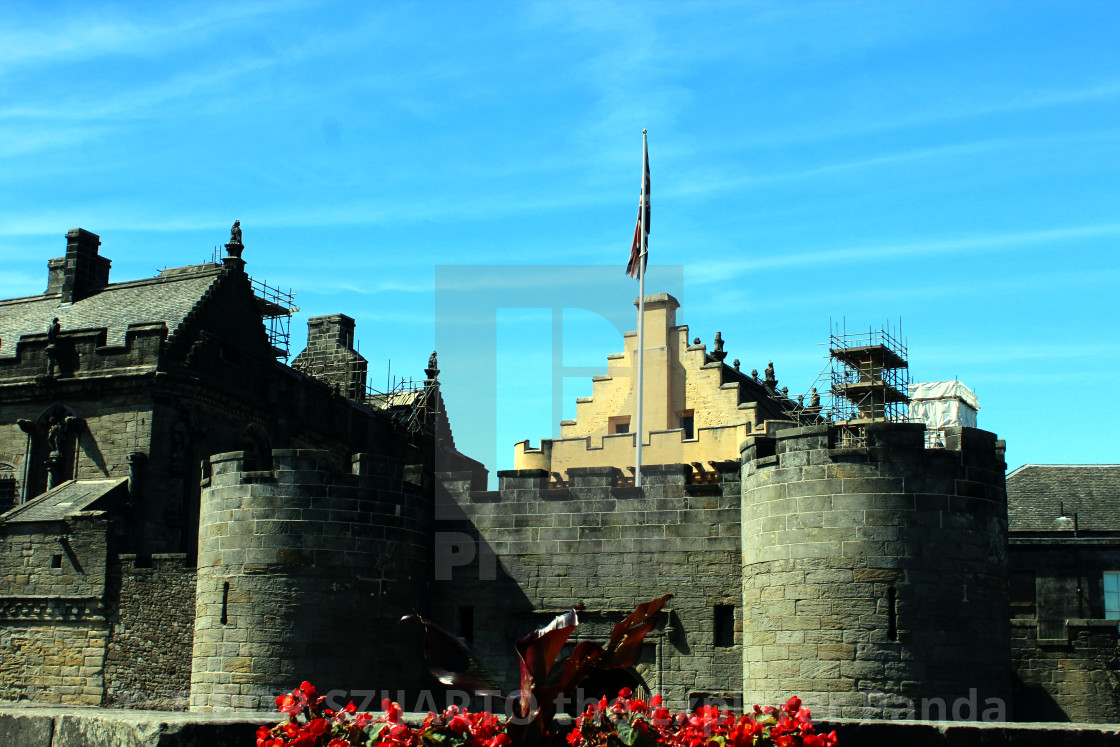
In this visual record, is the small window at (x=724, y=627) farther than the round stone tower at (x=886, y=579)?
Yes

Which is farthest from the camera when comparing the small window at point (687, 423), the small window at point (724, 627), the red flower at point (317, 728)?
the small window at point (687, 423)

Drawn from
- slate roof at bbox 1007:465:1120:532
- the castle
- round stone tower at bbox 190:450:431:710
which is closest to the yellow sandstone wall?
slate roof at bbox 1007:465:1120:532

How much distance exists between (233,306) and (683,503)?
16.9m

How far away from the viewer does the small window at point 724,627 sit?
20.4m

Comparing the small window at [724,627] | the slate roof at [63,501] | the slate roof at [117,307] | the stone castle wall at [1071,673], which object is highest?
the slate roof at [117,307]

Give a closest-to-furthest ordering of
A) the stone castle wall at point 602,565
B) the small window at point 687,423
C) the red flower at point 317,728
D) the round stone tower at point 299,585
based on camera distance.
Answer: the red flower at point 317,728
the round stone tower at point 299,585
the stone castle wall at point 602,565
the small window at point 687,423

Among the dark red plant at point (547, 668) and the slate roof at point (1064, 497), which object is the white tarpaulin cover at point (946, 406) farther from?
the dark red plant at point (547, 668)

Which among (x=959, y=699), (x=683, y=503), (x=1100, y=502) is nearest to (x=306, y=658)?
(x=683, y=503)

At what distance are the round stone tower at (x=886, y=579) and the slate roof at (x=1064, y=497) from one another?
48.3ft

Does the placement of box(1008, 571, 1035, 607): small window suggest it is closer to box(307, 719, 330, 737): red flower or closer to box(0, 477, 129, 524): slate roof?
box(0, 477, 129, 524): slate roof

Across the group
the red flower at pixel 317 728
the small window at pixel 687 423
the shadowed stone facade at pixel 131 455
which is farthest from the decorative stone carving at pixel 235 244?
the red flower at pixel 317 728

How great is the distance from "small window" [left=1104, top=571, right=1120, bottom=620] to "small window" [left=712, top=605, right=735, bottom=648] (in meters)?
15.7

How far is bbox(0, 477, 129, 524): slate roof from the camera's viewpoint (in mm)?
27203

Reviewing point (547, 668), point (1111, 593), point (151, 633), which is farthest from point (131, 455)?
point (1111, 593)
